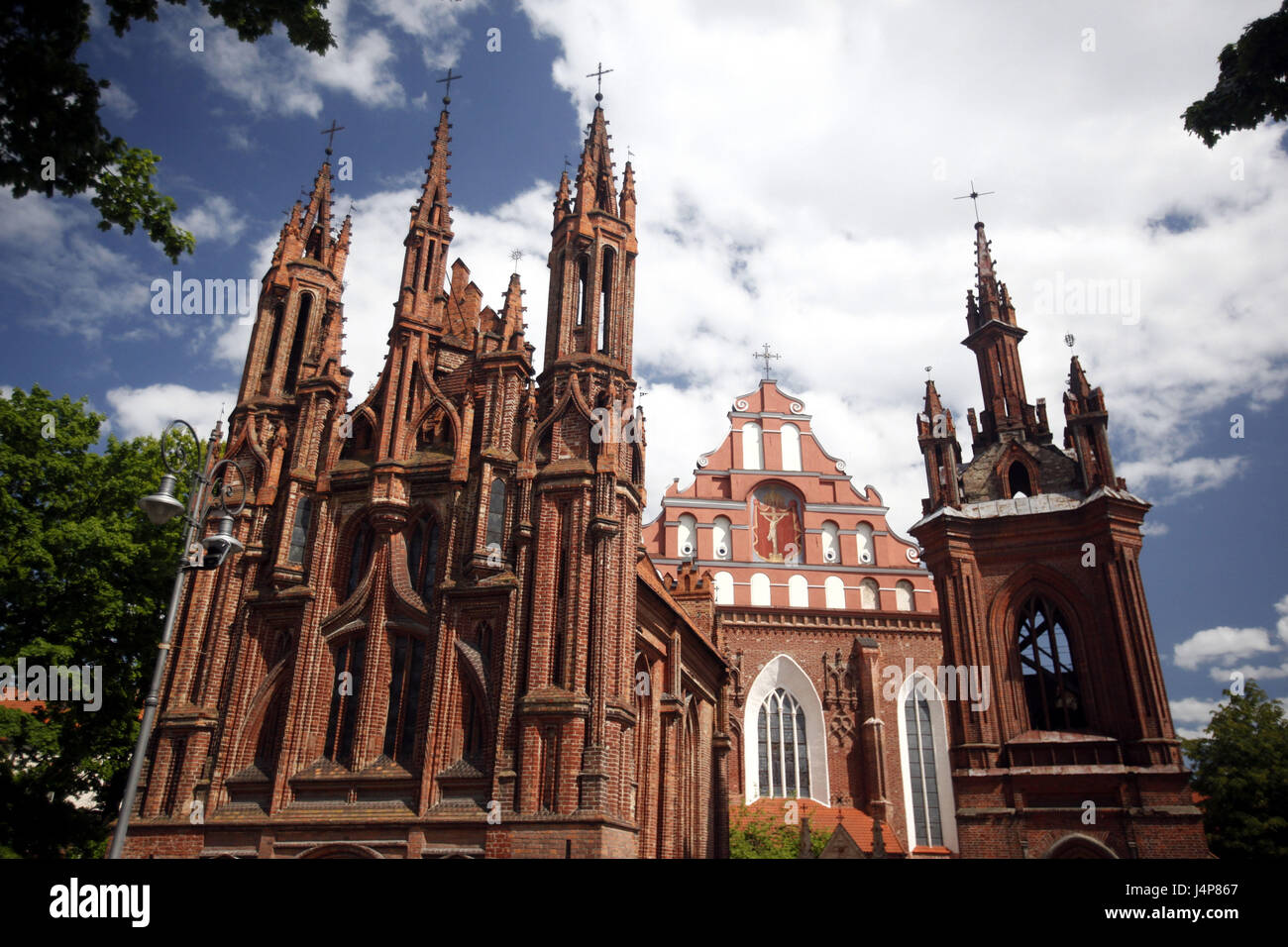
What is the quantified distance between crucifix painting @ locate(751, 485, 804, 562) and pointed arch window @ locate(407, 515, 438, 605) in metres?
21.1

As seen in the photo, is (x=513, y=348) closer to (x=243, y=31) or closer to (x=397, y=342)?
(x=397, y=342)

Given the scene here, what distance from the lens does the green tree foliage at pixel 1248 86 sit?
35.9 ft

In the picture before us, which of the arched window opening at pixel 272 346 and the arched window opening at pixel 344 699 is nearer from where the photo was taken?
the arched window opening at pixel 344 699

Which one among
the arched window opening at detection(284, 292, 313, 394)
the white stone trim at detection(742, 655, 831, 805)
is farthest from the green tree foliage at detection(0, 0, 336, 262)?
the white stone trim at detection(742, 655, 831, 805)

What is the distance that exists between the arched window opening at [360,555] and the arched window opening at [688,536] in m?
19.8

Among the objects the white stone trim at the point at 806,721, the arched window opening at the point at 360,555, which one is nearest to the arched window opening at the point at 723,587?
the white stone trim at the point at 806,721

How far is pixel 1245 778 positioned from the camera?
98.6 ft

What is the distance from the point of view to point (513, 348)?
2212 cm

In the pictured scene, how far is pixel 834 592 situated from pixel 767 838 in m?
11.3

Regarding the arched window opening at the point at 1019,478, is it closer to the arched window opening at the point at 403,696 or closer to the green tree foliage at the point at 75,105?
the arched window opening at the point at 403,696

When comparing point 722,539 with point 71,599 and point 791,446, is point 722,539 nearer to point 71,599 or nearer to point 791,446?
point 791,446

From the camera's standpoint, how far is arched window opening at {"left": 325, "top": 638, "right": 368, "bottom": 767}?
19672mm

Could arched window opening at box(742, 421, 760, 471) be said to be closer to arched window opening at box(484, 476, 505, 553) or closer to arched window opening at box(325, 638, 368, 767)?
arched window opening at box(484, 476, 505, 553)
